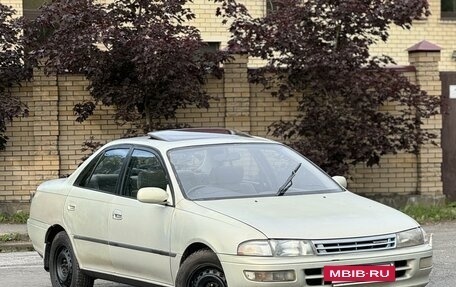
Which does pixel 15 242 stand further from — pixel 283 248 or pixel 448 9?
pixel 448 9

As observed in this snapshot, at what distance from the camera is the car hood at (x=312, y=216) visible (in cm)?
593

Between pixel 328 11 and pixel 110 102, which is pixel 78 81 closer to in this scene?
pixel 110 102

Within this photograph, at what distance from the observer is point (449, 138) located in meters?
14.9

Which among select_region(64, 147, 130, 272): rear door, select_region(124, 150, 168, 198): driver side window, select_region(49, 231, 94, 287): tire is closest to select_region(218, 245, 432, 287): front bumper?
select_region(124, 150, 168, 198): driver side window

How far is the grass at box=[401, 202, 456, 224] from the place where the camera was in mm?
13715

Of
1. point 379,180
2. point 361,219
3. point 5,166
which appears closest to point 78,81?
point 5,166

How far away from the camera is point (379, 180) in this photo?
48.4 feet

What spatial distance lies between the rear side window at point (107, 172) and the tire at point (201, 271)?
4.71 feet

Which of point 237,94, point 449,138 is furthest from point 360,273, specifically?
point 449,138

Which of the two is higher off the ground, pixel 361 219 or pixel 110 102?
pixel 110 102

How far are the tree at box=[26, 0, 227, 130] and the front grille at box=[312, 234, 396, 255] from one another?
6843 mm

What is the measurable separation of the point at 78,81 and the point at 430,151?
20.1ft

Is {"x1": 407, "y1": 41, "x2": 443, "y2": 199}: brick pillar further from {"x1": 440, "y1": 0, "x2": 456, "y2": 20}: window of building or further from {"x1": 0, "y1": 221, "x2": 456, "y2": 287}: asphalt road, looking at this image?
{"x1": 440, "y1": 0, "x2": 456, "y2": 20}: window of building

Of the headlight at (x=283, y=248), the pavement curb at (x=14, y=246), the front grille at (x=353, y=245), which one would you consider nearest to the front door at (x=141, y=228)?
the headlight at (x=283, y=248)
